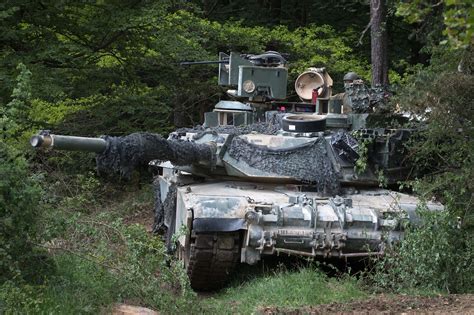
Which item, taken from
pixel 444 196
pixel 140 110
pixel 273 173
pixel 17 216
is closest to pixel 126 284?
pixel 17 216

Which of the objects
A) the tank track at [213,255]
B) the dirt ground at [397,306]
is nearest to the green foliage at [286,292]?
the tank track at [213,255]

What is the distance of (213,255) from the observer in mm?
9602

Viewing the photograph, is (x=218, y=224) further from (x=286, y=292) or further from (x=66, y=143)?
(x=66, y=143)

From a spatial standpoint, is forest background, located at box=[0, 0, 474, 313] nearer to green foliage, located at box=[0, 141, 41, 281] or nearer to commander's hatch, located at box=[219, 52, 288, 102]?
green foliage, located at box=[0, 141, 41, 281]

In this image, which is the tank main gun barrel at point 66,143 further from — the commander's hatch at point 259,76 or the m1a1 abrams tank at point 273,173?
the commander's hatch at point 259,76

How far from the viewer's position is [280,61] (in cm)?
1279

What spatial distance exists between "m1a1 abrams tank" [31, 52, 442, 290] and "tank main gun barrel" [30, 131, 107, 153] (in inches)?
0.5

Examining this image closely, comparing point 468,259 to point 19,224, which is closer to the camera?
point 19,224

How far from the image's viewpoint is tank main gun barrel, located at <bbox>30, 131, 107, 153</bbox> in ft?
25.2

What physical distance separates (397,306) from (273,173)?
329 cm

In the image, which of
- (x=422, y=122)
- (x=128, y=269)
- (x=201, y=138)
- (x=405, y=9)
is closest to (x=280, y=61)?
(x=201, y=138)

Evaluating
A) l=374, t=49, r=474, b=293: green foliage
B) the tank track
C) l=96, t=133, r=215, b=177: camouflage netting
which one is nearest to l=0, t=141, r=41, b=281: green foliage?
l=96, t=133, r=215, b=177: camouflage netting

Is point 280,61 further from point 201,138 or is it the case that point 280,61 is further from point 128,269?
point 128,269

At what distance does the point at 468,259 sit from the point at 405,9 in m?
5.39
